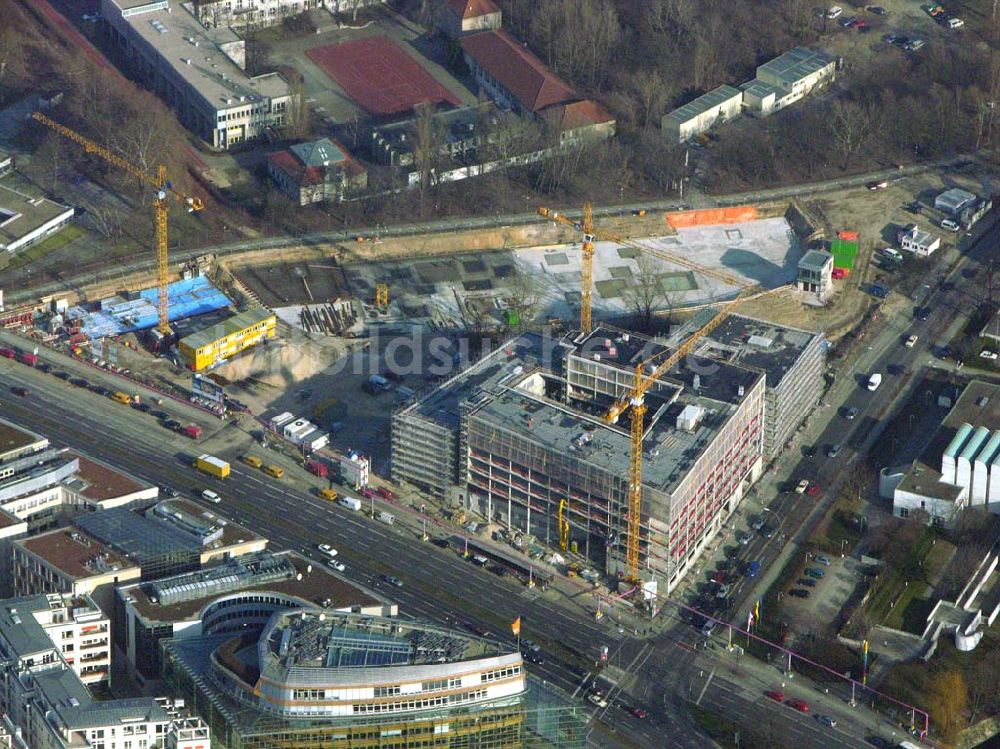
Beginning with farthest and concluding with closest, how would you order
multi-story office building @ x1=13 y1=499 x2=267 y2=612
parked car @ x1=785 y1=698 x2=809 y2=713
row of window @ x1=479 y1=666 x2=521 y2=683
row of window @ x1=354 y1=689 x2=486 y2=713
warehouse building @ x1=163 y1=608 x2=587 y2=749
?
multi-story office building @ x1=13 y1=499 x2=267 y2=612, parked car @ x1=785 y1=698 x2=809 y2=713, row of window @ x1=479 y1=666 x2=521 y2=683, row of window @ x1=354 y1=689 x2=486 y2=713, warehouse building @ x1=163 y1=608 x2=587 y2=749

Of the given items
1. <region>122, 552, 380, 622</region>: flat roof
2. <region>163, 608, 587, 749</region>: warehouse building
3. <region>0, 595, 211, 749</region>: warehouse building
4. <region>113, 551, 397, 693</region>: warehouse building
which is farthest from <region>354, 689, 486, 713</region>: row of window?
<region>122, 552, 380, 622</region>: flat roof

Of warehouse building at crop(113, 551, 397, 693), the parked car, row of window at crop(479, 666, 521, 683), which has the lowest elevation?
the parked car

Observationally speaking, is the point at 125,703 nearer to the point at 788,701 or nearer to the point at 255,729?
the point at 255,729

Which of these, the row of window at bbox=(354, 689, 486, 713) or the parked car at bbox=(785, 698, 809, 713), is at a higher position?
the row of window at bbox=(354, 689, 486, 713)

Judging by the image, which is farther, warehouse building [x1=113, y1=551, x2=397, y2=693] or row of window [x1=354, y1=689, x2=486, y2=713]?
warehouse building [x1=113, y1=551, x2=397, y2=693]

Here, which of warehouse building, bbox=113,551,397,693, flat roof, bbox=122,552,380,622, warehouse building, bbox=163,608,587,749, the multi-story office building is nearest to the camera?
warehouse building, bbox=163,608,587,749

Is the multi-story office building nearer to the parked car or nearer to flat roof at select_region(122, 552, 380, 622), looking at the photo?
flat roof at select_region(122, 552, 380, 622)

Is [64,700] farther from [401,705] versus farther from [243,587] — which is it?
[401,705]

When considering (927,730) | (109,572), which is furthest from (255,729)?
(927,730)
